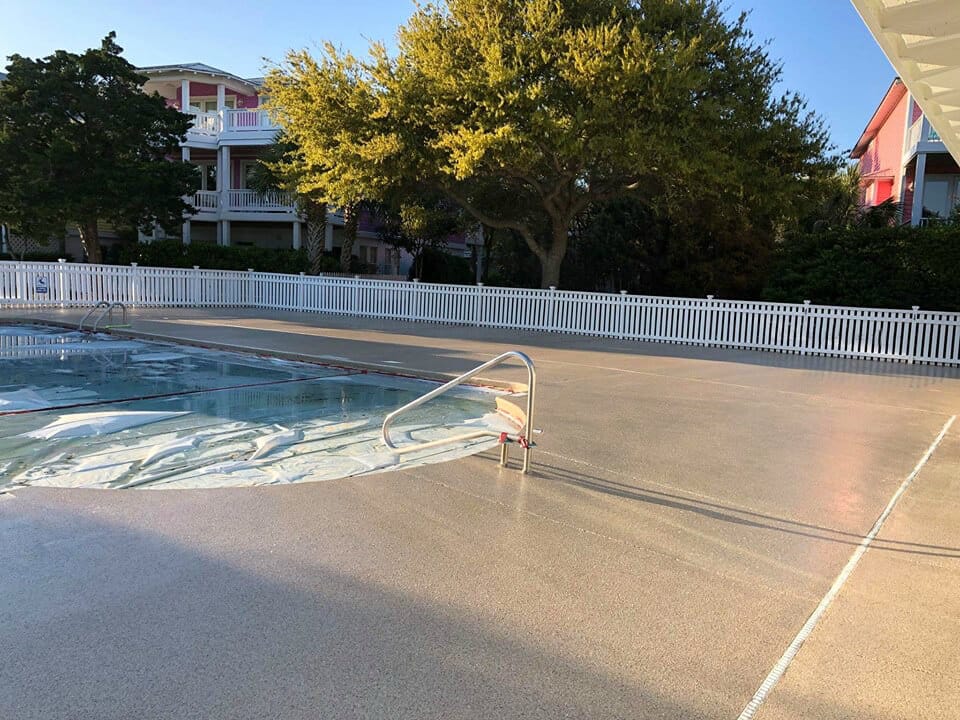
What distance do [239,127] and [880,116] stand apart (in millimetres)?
28068

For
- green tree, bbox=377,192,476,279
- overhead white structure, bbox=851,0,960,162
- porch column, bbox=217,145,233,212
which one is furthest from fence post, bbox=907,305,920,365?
porch column, bbox=217,145,233,212

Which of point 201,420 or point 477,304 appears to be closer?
point 201,420

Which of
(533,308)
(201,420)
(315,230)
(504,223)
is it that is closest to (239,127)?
(315,230)

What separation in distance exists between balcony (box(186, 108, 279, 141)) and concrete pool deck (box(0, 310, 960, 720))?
29.9 metres

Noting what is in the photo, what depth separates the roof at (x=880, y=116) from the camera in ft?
90.4

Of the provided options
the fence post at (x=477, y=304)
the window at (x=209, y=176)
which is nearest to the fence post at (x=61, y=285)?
the fence post at (x=477, y=304)

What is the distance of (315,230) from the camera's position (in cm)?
2822

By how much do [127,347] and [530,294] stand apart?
34.3ft

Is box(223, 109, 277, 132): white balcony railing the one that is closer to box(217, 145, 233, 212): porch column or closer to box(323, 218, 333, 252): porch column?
box(217, 145, 233, 212): porch column

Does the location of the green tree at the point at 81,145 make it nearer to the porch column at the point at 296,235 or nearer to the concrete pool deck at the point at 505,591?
the porch column at the point at 296,235

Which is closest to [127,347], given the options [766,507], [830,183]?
Result: [766,507]

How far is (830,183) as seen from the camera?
19500mm

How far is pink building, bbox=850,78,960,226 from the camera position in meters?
23.5

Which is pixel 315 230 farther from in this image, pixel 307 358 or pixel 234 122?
pixel 307 358
